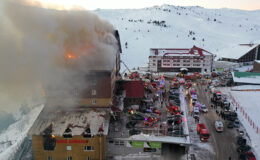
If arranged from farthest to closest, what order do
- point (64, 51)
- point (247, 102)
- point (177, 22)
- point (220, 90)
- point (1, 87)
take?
→ point (177, 22)
point (220, 90)
point (247, 102)
point (64, 51)
point (1, 87)

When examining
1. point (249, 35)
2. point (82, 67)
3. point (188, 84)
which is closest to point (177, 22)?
point (249, 35)

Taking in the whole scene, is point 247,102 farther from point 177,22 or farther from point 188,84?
point 177,22

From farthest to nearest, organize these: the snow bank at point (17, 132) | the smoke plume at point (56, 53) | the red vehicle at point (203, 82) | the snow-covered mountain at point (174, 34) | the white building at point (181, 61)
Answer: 1. the snow-covered mountain at point (174, 34)
2. the white building at point (181, 61)
3. the red vehicle at point (203, 82)
4. the snow bank at point (17, 132)
5. the smoke plume at point (56, 53)

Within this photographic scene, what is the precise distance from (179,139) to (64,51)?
13014mm

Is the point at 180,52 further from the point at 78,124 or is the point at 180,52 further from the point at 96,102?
the point at 78,124

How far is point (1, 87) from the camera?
1817cm

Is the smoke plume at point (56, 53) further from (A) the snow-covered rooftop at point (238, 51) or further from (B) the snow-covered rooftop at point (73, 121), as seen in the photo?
(A) the snow-covered rooftop at point (238, 51)

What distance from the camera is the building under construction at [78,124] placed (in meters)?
19.3

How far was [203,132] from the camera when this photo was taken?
23094mm

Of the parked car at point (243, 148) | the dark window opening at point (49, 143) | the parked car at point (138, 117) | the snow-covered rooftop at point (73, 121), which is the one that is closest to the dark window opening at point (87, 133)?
the snow-covered rooftop at point (73, 121)

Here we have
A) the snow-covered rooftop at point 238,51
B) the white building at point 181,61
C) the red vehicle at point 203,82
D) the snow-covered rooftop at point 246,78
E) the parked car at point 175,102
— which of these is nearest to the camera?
the parked car at point 175,102

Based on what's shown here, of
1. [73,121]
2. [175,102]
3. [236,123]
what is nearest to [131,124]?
[73,121]

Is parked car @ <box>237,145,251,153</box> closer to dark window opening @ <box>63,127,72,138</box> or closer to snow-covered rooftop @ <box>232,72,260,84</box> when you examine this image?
dark window opening @ <box>63,127,72,138</box>

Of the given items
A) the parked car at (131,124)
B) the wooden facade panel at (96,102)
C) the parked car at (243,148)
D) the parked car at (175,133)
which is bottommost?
the parked car at (243,148)
